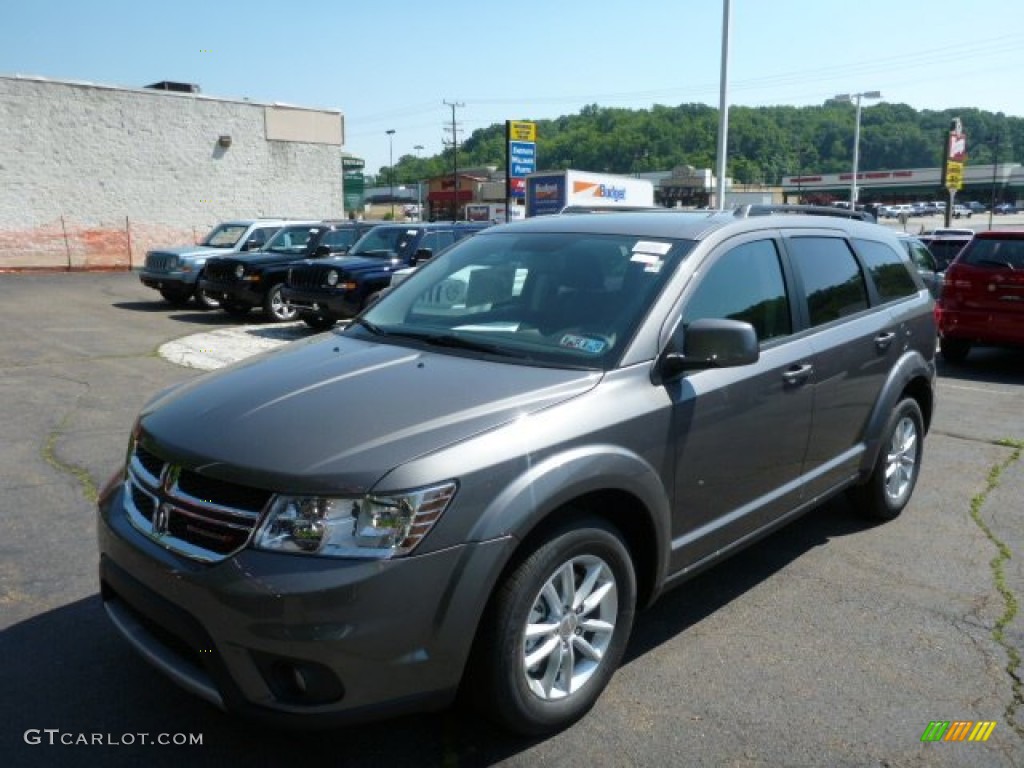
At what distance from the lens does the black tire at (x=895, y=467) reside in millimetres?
4988

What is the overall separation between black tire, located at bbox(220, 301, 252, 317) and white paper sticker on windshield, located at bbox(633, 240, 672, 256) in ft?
40.2

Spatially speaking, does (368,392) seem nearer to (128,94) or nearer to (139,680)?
(139,680)

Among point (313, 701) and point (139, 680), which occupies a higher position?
point (313, 701)

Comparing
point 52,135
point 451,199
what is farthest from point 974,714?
point 451,199

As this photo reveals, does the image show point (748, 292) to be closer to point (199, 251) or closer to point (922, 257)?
point (922, 257)

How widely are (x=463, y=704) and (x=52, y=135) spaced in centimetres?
3034

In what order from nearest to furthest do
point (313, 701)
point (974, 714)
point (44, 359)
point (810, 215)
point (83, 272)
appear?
1. point (313, 701)
2. point (974, 714)
3. point (810, 215)
4. point (44, 359)
5. point (83, 272)

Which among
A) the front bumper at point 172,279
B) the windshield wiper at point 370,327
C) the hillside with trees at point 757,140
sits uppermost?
the hillside with trees at point 757,140

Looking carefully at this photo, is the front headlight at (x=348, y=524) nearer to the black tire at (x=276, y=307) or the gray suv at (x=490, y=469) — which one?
the gray suv at (x=490, y=469)

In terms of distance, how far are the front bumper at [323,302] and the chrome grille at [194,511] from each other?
32.5 feet

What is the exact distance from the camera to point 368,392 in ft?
9.78

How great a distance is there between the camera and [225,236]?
18.2 metres

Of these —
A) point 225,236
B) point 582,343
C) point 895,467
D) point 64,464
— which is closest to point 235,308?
point 225,236

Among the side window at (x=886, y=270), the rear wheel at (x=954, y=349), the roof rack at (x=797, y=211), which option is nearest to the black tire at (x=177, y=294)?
the rear wheel at (x=954, y=349)
